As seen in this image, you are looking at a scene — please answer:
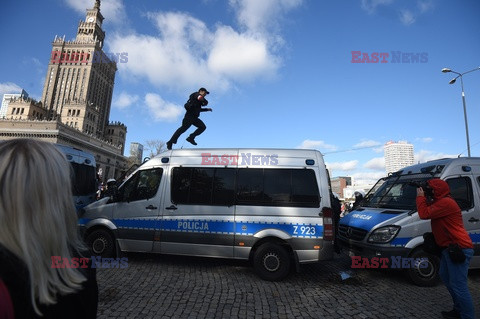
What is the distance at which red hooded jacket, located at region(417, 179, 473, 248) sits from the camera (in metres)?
4.16

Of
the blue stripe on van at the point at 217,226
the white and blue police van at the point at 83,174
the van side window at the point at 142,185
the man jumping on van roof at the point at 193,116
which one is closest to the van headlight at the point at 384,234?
the blue stripe on van at the point at 217,226

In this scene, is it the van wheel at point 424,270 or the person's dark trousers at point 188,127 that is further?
the person's dark trousers at point 188,127

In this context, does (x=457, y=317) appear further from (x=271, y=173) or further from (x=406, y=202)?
(x=271, y=173)

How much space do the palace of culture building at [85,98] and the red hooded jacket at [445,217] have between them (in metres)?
102

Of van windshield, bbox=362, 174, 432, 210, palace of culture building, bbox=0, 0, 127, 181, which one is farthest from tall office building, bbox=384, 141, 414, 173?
palace of culture building, bbox=0, 0, 127, 181

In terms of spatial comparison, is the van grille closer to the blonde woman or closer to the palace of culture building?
the blonde woman

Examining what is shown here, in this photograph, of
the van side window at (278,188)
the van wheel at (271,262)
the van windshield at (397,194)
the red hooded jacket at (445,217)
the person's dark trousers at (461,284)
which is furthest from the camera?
the van windshield at (397,194)

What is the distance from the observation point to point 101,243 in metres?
6.85

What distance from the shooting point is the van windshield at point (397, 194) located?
6.53 metres

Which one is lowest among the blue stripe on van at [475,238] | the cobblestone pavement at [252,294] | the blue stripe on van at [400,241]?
the cobblestone pavement at [252,294]

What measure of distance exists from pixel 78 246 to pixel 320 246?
5.30 metres

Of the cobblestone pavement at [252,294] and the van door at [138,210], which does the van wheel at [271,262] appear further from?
the van door at [138,210]

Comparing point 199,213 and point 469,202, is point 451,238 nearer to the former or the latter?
point 469,202

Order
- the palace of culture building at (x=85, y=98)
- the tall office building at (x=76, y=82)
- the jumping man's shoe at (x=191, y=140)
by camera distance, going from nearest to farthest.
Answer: the jumping man's shoe at (x=191, y=140) → the palace of culture building at (x=85, y=98) → the tall office building at (x=76, y=82)
